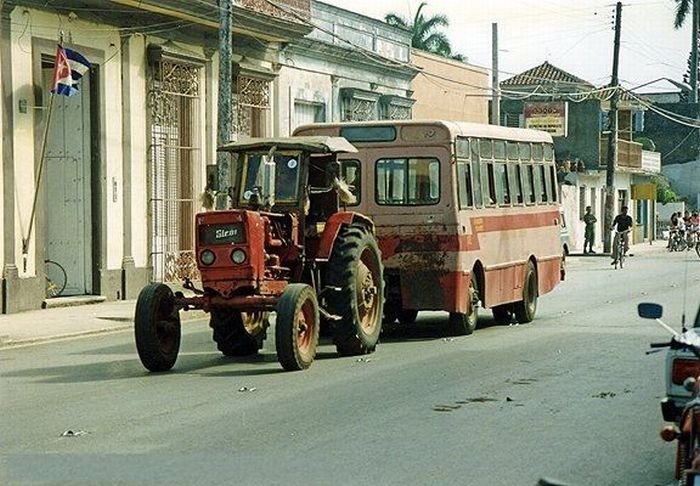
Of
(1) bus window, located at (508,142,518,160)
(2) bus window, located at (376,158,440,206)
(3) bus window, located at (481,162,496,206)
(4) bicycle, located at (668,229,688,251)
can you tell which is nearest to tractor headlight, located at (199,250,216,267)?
(2) bus window, located at (376,158,440,206)

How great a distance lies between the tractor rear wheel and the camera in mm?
A: 16906

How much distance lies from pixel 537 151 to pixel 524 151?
754 mm

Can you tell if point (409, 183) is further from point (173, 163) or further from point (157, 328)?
point (173, 163)

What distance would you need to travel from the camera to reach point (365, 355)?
1711cm

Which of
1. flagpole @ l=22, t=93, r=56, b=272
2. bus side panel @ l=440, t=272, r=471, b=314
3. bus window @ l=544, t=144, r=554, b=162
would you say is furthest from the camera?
flagpole @ l=22, t=93, r=56, b=272

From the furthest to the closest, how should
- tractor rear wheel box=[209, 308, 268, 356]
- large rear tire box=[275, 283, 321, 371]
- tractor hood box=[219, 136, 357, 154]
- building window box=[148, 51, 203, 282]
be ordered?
building window box=[148, 51, 203, 282], tractor rear wheel box=[209, 308, 268, 356], tractor hood box=[219, 136, 357, 154], large rear tire box=[275, 283, 321, 371]

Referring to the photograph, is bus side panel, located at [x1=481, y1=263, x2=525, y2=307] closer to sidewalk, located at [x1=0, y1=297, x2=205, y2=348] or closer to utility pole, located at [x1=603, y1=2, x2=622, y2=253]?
sidewalk, located at [x1=0, y1=297, x2=205, y2=348]

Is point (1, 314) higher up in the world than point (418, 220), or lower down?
lower down

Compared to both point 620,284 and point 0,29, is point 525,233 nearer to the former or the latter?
point 0,29

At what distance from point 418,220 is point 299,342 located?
4.54 metres

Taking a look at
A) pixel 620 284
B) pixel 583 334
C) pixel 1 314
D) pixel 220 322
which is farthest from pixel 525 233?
pixel 620 284

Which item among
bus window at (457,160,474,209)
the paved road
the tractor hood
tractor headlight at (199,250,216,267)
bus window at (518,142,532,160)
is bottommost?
the paved road

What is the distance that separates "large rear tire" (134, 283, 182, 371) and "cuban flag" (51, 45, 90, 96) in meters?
10.1

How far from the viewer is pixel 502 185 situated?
21828 mm
